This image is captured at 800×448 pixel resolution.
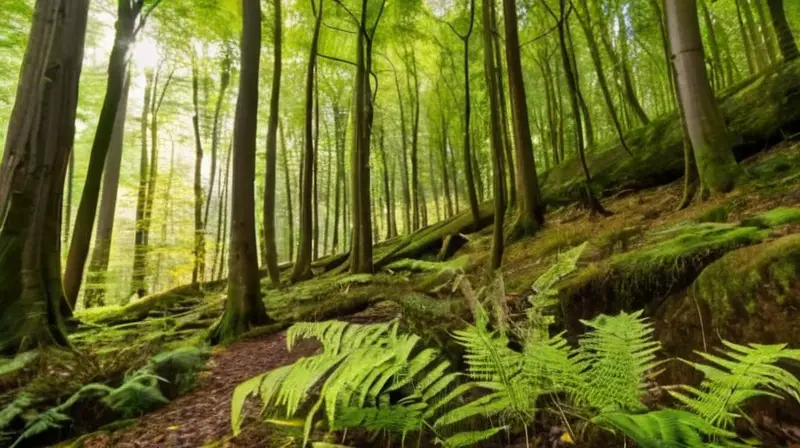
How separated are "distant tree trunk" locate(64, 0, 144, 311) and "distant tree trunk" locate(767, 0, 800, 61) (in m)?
12.0

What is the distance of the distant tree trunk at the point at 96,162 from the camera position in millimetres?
7223

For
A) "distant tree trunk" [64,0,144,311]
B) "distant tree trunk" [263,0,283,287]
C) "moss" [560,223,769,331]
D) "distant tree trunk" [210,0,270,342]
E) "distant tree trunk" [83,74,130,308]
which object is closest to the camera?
"moss" [560,223,769,331]

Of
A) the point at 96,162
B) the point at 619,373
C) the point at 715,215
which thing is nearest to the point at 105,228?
the point at 96,162

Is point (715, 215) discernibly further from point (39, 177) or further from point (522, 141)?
point (39, 177)

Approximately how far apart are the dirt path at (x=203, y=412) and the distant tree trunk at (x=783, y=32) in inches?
379

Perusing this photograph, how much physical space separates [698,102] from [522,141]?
2.70 m

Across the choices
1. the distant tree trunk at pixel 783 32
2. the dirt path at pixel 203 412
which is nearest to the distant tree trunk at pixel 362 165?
the dirt path at pixel 203 412

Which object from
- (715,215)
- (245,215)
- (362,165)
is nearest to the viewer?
(715,215)

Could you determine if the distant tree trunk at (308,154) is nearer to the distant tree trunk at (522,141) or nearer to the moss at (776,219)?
the distant tree trunk at (522,141)

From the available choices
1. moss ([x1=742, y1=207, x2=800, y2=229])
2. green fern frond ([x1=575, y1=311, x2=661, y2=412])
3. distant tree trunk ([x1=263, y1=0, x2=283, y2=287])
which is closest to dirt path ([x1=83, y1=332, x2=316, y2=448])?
green fern frond ([x1=575, y1=311, x2=661, y2=412])

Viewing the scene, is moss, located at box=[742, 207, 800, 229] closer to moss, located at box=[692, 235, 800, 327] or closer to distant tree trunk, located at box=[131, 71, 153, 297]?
moss, located at box=[692, 235, 800, 327]

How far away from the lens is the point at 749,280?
1807mm

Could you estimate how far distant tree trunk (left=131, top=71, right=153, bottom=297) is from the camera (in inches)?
464

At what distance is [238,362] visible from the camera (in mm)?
4285
